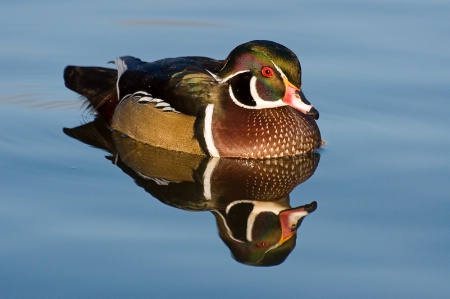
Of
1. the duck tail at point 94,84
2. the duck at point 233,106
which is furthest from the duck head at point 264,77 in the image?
the duck tail at point 94,84

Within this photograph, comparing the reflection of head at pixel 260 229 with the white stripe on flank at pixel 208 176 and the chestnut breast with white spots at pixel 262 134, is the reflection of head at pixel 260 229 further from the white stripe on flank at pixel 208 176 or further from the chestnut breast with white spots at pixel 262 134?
the chestnut breast with white spots at pixel 262 134

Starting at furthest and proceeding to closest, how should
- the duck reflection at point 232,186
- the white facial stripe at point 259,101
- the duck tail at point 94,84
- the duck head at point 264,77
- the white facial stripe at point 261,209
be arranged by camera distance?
the duck tail at point 94,84
the white facial stripe at point 259,101
the duck head at point 264,77
the white facial stripe at point 261,209
the duck reflection at point 232,186

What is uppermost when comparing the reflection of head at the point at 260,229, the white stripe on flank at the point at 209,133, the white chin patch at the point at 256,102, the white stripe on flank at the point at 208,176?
the white chin patch at the point at 256,102

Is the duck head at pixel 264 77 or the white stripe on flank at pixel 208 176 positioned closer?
the white stripe on flank at pixel 208 176

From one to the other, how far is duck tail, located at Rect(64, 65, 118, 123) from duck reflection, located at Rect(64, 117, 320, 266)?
0.35m

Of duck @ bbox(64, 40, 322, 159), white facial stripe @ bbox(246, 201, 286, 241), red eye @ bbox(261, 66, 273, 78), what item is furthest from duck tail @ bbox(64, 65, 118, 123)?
white facial stripe @ bbox(246, 201, 286, 241)

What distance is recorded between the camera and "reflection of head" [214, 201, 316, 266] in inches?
319

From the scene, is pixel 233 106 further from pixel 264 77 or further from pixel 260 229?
pixel 260 229

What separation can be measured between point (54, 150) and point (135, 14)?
3.32 meters

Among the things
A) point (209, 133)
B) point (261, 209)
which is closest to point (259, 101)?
point (209, 133)

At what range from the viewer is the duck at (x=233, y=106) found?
9984mm

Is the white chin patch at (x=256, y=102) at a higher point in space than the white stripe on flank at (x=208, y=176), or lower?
higher

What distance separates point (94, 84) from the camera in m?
11.3

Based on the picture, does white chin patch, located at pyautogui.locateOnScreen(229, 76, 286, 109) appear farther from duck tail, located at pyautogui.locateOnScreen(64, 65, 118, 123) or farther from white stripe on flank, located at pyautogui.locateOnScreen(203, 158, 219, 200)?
duck tail, located at pyautogui.locateOnScreen(64, 65, 118, 123)
